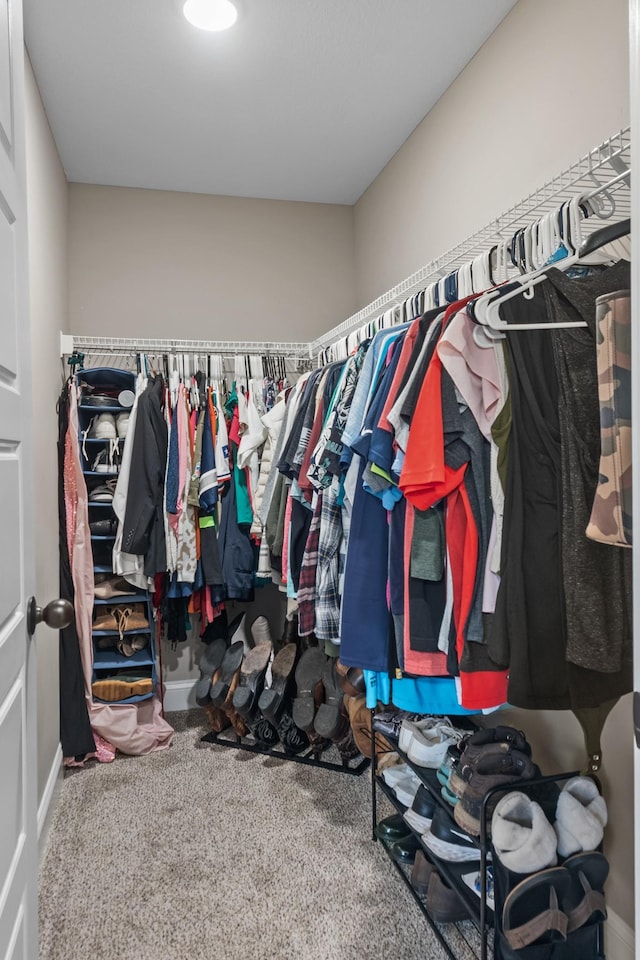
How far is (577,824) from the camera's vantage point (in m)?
1.36

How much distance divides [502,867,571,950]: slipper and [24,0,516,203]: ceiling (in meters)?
2.46

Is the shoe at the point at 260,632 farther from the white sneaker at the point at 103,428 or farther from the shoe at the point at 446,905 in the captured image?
the shoe at the point at 446,905

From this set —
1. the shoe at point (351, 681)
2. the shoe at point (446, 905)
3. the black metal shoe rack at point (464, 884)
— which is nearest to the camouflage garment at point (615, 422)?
the black metal shoe rack at point (464, 884)

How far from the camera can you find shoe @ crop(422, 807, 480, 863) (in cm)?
154

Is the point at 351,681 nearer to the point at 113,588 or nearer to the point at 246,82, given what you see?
the point at 113,588

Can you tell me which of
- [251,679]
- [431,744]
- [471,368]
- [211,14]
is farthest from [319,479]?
[211,14]

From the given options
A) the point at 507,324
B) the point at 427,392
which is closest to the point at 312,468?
the point at 427,392

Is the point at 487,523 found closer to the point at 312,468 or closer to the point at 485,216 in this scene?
the point at 312,468

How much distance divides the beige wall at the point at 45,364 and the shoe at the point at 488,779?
1.50 metres

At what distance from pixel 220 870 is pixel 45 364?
189 cm

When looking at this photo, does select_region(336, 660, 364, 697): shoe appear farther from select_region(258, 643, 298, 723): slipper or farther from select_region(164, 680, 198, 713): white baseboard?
select_region(164, 680, 198, 713): white baseboard

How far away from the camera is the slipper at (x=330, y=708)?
2535 mm

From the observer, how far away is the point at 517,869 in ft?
4.26

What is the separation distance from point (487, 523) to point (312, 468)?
72 centimetres
